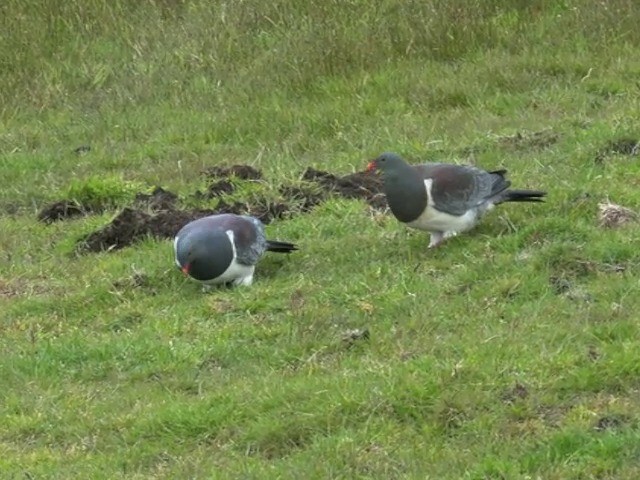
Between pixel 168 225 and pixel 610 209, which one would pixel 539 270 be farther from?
pixel 168 225

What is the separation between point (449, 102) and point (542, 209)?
3608 millimetres

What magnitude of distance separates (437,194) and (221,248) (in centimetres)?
140

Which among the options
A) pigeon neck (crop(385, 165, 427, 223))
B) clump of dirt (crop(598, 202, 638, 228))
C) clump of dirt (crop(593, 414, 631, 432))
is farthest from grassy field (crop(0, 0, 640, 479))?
pigeon neck (crop(385, 165, 427, 223))

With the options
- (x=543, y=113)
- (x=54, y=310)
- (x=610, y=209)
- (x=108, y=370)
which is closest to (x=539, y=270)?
(x=610, y=209)

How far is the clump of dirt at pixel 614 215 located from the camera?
28.1 feet

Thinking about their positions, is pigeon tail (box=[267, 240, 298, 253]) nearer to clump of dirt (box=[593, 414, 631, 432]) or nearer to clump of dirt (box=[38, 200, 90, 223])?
clump of dirt (box=[38, 200, 90, 223])

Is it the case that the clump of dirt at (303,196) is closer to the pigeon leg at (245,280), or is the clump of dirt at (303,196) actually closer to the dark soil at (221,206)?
the dark soil at (221,206)

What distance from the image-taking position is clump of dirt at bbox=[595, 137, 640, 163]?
1014 centimetres

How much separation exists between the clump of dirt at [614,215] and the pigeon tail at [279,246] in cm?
204

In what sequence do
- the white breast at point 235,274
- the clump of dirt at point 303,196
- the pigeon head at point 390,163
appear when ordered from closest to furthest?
the pigeon head at point 390,163 → the white breast at point 235,274 → the clump of dirt at point 303,196

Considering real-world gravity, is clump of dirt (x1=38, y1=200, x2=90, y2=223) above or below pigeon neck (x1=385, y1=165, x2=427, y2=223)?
below

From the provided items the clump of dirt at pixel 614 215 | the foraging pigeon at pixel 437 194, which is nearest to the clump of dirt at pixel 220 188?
the foraging pigeon at pixel 437 194

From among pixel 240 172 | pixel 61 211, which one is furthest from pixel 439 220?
pixel 61 211

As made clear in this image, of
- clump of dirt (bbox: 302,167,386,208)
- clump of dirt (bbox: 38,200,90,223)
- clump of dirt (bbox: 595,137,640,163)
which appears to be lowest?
clump of dirt (bbox: 38,200,90,223)
